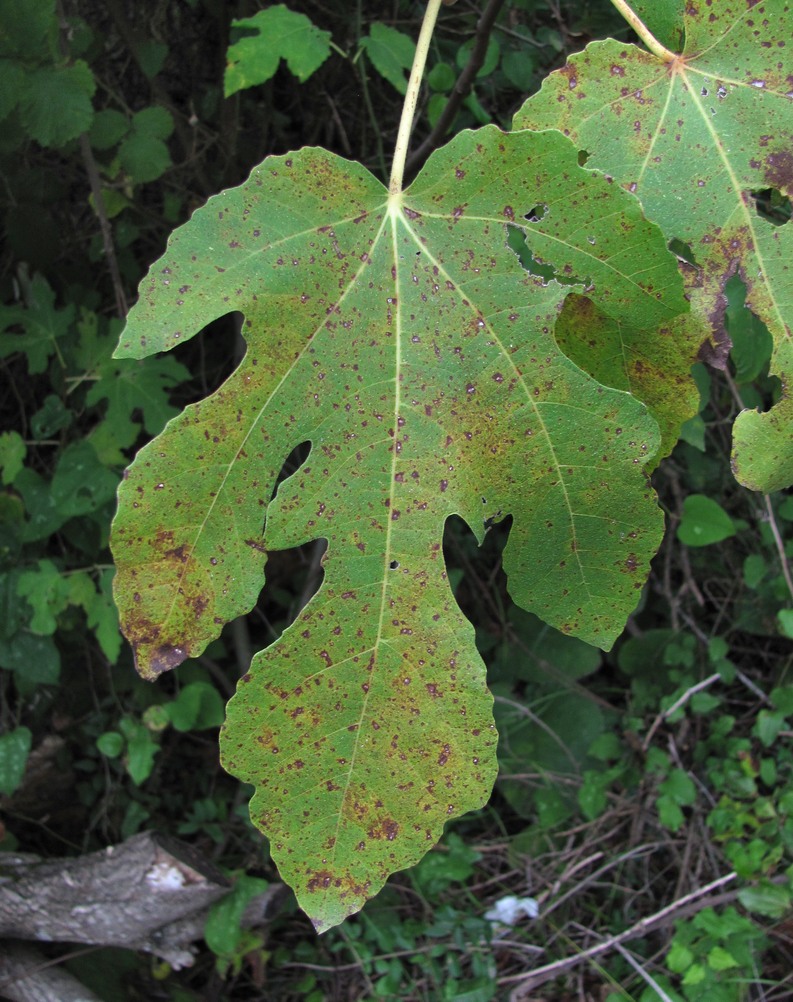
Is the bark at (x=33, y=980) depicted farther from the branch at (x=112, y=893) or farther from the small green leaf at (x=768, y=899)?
the small green leaf at (x=768, y=899)

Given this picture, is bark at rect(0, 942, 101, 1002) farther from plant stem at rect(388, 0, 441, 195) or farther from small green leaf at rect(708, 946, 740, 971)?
plant stem at rect(388, 0, 441, 195)

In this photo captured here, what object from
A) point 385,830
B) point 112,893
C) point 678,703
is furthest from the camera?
point 678,703

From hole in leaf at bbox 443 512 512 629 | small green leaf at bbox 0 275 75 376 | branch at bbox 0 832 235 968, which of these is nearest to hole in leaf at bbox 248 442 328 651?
hole in leaf at bbox 443 512 512 629

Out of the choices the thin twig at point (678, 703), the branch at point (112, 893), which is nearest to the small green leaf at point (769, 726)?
the thin twig at point (678, 703)

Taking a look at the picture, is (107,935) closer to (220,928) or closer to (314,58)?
(220,928)

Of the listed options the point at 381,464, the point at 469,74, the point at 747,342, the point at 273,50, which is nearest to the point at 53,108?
the point at 273,50

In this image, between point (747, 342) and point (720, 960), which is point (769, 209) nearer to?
point (747, 342)

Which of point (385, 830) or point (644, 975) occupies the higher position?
point (385, 830)
